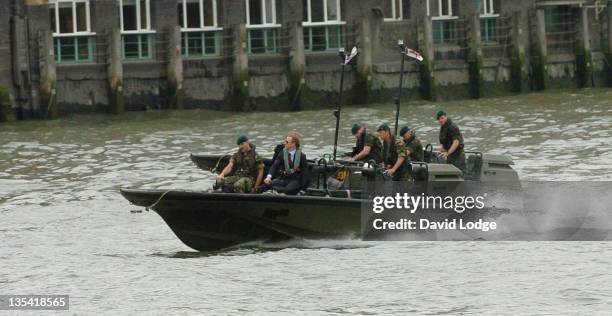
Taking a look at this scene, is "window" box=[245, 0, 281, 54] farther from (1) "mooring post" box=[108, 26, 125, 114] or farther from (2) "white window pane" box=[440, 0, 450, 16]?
(2) "white window pane" box=[440, 0, 450, 16]

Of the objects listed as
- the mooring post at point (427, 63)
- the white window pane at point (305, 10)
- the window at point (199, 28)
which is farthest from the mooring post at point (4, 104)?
the mooring post at point (427, 63)

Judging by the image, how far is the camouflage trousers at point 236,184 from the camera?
2792 centimetres

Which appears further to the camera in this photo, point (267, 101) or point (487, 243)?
point (267, 101)

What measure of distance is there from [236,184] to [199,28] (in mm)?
25495

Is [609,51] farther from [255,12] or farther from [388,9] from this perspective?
[255,12]

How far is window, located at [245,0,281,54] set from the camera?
175 ft

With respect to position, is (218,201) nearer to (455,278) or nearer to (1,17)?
(455,278)

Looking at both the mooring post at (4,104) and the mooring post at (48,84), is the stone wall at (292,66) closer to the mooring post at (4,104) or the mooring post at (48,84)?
the mooring post at (48,84)

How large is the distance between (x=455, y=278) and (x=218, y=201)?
157 inches

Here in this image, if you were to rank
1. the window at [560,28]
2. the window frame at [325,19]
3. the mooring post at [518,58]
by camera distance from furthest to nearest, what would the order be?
the window at [560,28] → the mooring post at [518,58] → the window frame at [325,19]

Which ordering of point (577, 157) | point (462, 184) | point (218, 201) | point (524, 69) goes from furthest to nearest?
point (524, 69), point (577, 157), point (462, 184), point (218, 201)

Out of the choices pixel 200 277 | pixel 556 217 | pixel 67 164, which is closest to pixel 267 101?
pixel 67 164

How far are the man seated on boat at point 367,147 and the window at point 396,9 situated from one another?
1037 inches

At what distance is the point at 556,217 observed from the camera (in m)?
30.2
